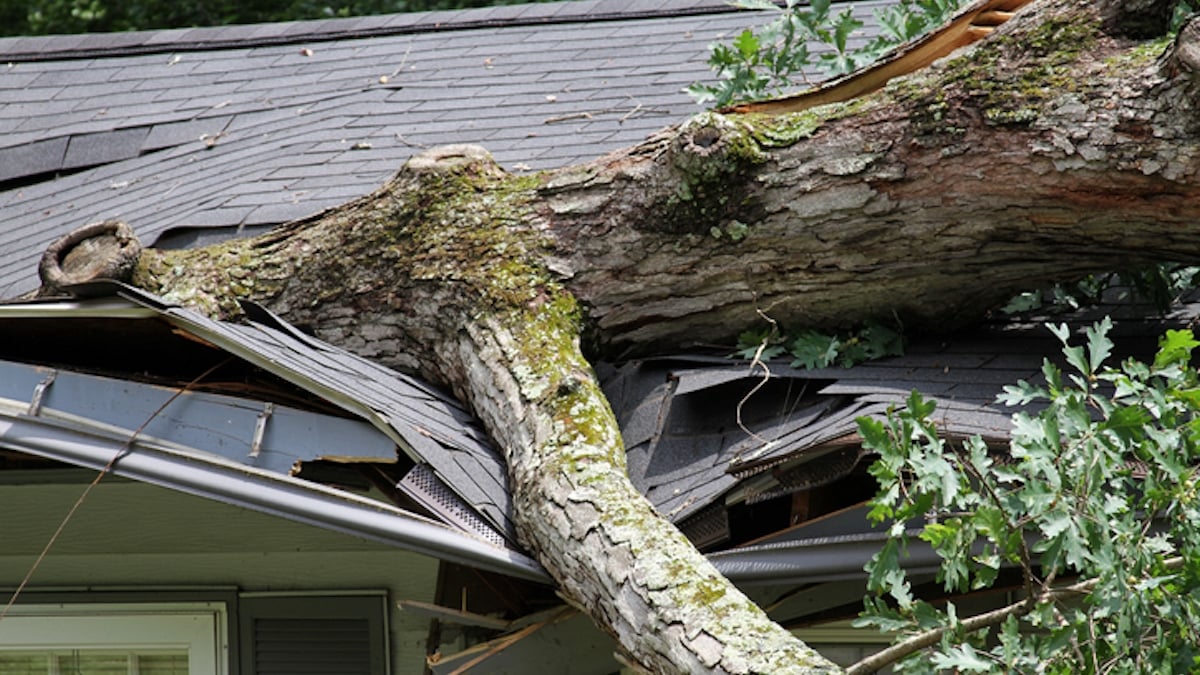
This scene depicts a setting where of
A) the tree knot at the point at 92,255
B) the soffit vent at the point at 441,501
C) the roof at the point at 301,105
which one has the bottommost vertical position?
the soffit vent at the point at 441,501

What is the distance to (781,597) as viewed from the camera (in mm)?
3561

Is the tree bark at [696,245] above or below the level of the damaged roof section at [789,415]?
above

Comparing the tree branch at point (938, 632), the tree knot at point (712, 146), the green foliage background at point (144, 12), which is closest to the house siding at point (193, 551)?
the tree knot at point (712, 146)

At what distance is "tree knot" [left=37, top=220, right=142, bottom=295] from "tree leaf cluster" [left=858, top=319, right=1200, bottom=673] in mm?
2414

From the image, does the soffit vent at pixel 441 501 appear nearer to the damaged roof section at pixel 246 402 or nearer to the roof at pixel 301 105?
the damaged roof section at pixel 246 402

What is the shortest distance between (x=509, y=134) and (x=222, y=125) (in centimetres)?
167

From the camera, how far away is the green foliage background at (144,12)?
55.2 ft

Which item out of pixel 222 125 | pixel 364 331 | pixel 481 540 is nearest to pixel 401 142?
pixel 222 125

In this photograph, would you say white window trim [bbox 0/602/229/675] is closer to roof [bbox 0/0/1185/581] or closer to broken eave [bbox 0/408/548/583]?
roof [bbox 0/0/1185/581]

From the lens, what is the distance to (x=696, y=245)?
384 cm

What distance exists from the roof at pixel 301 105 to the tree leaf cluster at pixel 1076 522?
9.22ft

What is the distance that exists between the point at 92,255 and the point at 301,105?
2.74 m

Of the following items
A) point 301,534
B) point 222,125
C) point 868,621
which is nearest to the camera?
point 868,621

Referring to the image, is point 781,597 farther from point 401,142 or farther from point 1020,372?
point 401,142
